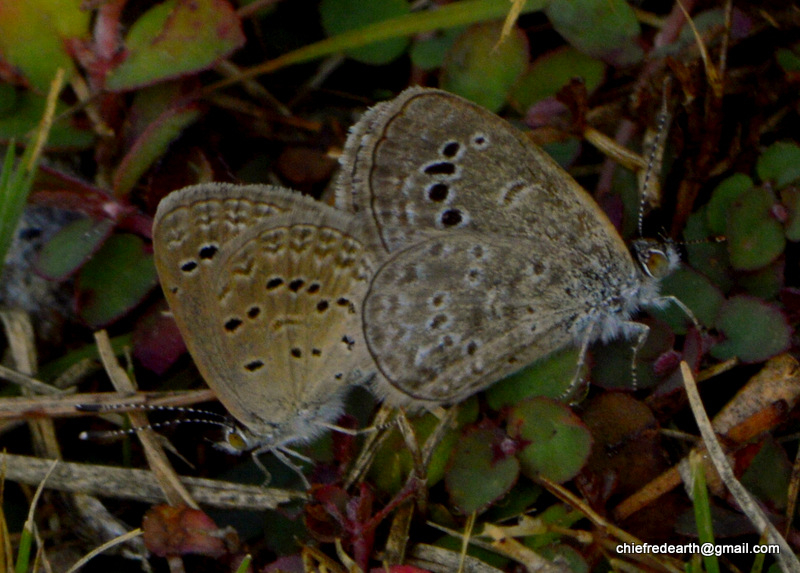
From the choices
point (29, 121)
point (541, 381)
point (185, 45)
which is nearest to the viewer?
point (541, 381)

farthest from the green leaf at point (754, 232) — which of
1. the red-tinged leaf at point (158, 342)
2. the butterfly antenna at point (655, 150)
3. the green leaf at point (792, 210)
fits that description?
the red-tinged leaf at point (158, 342)

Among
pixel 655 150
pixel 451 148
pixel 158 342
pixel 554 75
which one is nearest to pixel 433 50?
pixel 554 75

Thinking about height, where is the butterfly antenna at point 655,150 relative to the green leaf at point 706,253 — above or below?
above

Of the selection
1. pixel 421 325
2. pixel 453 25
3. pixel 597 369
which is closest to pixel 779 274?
pixel 597 369

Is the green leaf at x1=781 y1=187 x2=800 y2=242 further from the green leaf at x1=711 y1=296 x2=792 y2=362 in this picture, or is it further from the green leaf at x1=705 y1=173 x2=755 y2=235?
the green leaf at x1=711 y1=296 x2=792 y2=362

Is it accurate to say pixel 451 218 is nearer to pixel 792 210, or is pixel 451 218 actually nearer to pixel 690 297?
pixel 690 297

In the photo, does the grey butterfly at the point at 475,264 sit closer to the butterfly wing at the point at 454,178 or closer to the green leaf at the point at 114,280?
the butterfly wing at the point at 454,178
